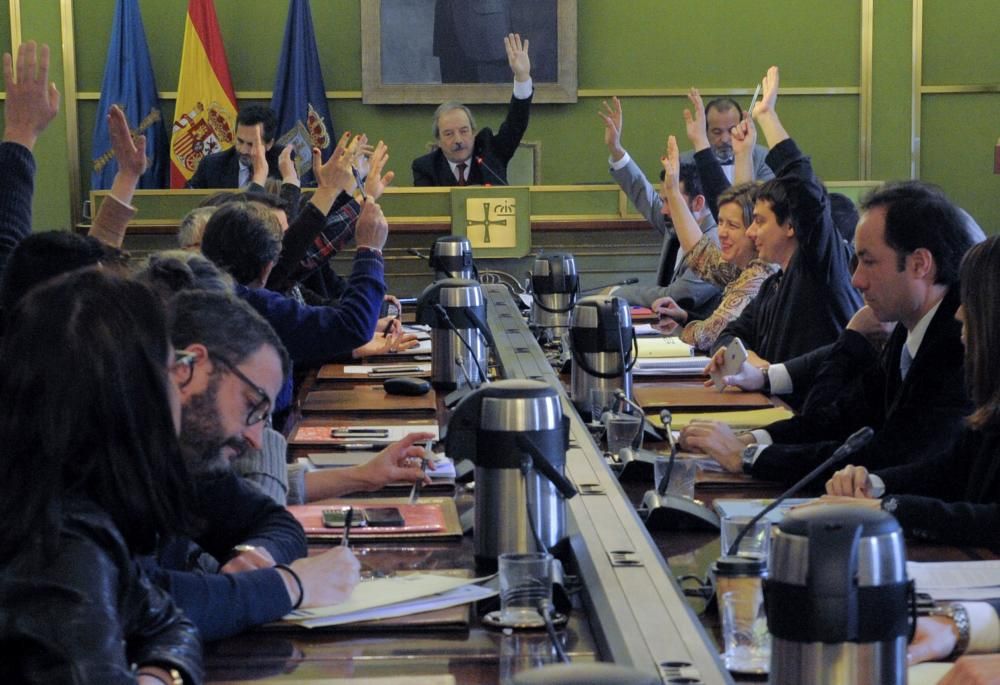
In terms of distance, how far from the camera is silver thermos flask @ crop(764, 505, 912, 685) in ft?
4.29

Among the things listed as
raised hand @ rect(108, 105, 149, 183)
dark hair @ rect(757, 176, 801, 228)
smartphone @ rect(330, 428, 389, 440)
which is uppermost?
raised hand @ rect(108, 105, 149, 183)

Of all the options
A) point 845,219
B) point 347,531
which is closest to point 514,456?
point 347,531

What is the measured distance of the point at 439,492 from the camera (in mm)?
2609

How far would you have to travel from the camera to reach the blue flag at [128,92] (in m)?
8.61

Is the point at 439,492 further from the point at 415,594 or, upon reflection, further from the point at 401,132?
the point at 401,132

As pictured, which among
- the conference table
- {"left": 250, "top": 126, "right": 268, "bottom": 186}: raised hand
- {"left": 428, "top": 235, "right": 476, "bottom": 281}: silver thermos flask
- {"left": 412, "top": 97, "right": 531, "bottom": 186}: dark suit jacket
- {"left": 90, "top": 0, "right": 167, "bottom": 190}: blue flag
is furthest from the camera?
{"left": 90, "top": 0, "right": 167, "bottom": 190}: blue flag

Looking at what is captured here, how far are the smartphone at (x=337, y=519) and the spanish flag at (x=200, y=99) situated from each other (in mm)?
6573

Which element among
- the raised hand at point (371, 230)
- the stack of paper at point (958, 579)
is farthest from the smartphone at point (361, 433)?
the stack of paper at point (958, 579)

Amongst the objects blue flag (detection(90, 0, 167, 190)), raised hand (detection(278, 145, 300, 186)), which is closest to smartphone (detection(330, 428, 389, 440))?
raised hand (detection(278, 145, 300, 186))

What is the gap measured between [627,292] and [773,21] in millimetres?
3788

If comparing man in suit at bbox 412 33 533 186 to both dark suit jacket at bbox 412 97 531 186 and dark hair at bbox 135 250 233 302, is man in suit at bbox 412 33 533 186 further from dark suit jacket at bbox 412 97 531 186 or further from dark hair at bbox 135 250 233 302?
dark hair at bbox 135 250 233 302

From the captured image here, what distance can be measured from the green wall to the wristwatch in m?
7.42

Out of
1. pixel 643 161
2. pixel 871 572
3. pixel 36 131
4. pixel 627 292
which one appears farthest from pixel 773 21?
pixel 871 572

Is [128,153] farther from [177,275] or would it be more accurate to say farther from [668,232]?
[668,232]
